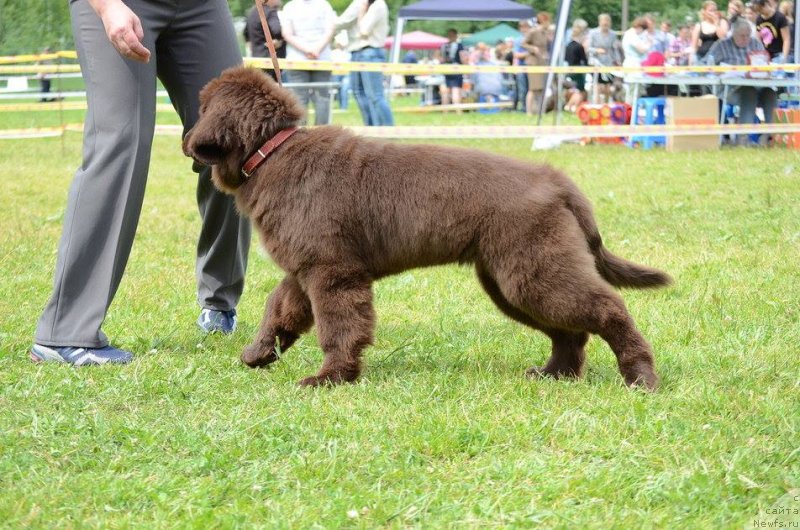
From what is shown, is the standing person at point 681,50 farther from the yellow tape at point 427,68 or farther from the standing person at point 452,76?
the standing person at point 452,76

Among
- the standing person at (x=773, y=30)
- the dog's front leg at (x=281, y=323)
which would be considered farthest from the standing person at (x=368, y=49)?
the dog's front leg at (x=281, y=323)

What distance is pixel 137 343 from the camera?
4.83 metres

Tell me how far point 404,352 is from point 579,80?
2036 cm

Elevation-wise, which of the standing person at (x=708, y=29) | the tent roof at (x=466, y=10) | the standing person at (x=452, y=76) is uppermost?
the tent roof at (x=466, y=10)

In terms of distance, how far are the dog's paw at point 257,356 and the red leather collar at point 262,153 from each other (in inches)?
28.9

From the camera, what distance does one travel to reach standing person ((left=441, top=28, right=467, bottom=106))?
27.4 metres

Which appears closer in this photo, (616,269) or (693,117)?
(616,269)

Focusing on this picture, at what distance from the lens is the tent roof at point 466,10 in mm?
26797

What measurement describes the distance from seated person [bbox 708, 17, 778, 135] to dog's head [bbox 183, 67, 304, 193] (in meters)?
12.1

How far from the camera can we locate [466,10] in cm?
2742

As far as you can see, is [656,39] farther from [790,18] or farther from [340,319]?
[340,319]

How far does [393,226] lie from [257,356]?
85 centimetres

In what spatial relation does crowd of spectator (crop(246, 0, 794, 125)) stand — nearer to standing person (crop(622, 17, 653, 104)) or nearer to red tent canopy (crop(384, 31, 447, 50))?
standing person (crop(622, 17, 653, 104))

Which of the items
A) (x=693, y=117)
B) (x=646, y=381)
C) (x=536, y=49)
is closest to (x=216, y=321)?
(x=646, y=381)
